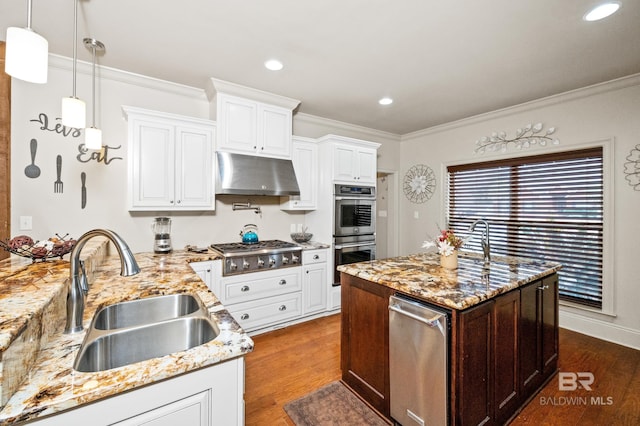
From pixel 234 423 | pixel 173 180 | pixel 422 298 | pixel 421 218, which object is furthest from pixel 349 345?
pixel 421 218

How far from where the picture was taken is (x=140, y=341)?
4.02 feet

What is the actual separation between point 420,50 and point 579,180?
2.49m

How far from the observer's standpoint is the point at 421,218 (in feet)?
16.0

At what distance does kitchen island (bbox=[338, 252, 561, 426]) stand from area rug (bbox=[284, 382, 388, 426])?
7cm

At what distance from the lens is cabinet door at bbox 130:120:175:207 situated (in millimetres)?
2696

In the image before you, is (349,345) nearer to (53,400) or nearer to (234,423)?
(234,423)

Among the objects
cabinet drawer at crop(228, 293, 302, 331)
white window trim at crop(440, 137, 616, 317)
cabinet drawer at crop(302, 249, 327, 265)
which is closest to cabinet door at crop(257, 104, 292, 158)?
cabinet drawer at crop(302, 249, 327, 265)

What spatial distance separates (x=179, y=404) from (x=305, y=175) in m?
3.05

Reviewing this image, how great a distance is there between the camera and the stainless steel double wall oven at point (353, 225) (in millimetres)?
3717

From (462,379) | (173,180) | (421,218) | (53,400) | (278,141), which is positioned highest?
(278,141)

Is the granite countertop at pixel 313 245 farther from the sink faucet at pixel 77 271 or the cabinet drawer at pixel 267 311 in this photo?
the sink faucet at pixel 77 271

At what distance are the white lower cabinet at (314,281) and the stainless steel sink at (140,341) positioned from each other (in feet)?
6.99

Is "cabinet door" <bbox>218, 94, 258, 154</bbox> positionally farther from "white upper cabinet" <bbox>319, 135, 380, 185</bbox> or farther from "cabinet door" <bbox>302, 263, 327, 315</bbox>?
"cabinet door" <bbox>302, 263, 327, 315</bbox>

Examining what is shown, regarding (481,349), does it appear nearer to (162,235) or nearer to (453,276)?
(453,276)
